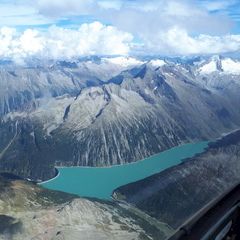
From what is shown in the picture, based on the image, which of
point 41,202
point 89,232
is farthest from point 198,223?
point 41,202

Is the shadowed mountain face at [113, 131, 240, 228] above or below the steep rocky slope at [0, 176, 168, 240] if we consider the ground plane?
above

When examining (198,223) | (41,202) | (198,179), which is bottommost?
(41,202)

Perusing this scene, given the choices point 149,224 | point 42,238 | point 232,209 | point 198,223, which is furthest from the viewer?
point 149,224

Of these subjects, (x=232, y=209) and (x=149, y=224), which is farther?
(x=149, y=224)

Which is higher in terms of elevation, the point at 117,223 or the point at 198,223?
the point at 198,223

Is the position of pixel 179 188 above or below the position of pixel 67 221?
above

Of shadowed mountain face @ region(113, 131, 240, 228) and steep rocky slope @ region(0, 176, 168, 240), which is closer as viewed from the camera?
shadowed mountain face @ region(113, 131, 240, 228)

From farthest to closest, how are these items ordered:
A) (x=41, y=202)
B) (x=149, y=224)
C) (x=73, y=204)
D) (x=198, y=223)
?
(x=41, y=202), (x=73, y=204), (x=149, y=224), (x=198, y=223)

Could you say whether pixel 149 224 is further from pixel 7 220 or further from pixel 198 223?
pixel 198 223

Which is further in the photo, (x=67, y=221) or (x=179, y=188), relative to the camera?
(x=67, y=221)

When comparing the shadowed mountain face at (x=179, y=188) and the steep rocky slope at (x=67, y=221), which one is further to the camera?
the steep rocky slope at (x=67, y=221)

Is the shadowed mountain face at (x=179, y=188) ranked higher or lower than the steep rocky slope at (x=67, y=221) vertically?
higher
